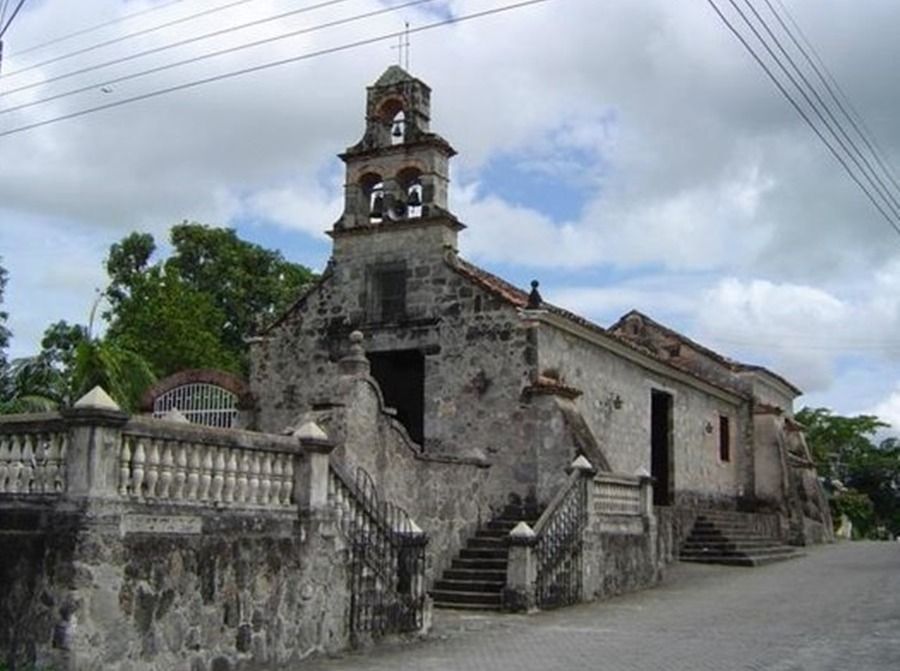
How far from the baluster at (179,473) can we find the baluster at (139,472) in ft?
1.22

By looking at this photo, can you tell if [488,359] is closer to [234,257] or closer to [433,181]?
[433,181]

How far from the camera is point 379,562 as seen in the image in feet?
41.6

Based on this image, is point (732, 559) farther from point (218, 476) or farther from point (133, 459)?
point (133, 459)

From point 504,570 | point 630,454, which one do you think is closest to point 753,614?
point 504,570

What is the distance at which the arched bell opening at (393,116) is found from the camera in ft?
67.7

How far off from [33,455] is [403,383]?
1229 centimetres

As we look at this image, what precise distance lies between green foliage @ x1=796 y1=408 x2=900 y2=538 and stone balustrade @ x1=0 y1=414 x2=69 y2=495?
46.0 meters

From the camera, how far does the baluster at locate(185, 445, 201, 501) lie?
10.1m

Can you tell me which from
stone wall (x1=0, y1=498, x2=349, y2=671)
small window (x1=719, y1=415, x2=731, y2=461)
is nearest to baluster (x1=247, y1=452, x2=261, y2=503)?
stone wall (x1=0, y1=498, x2=349, y2=671)

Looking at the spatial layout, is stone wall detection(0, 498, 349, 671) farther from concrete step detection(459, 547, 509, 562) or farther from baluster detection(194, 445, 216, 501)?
concrete step detection(459, 547, 509, 562)

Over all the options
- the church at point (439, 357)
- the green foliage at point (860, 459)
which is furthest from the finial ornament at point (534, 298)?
the green foliage at point (860, 459)

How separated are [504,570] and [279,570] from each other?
6527 millimetres

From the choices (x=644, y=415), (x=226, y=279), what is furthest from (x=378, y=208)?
(x=226, y=279)

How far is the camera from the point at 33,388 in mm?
23547
